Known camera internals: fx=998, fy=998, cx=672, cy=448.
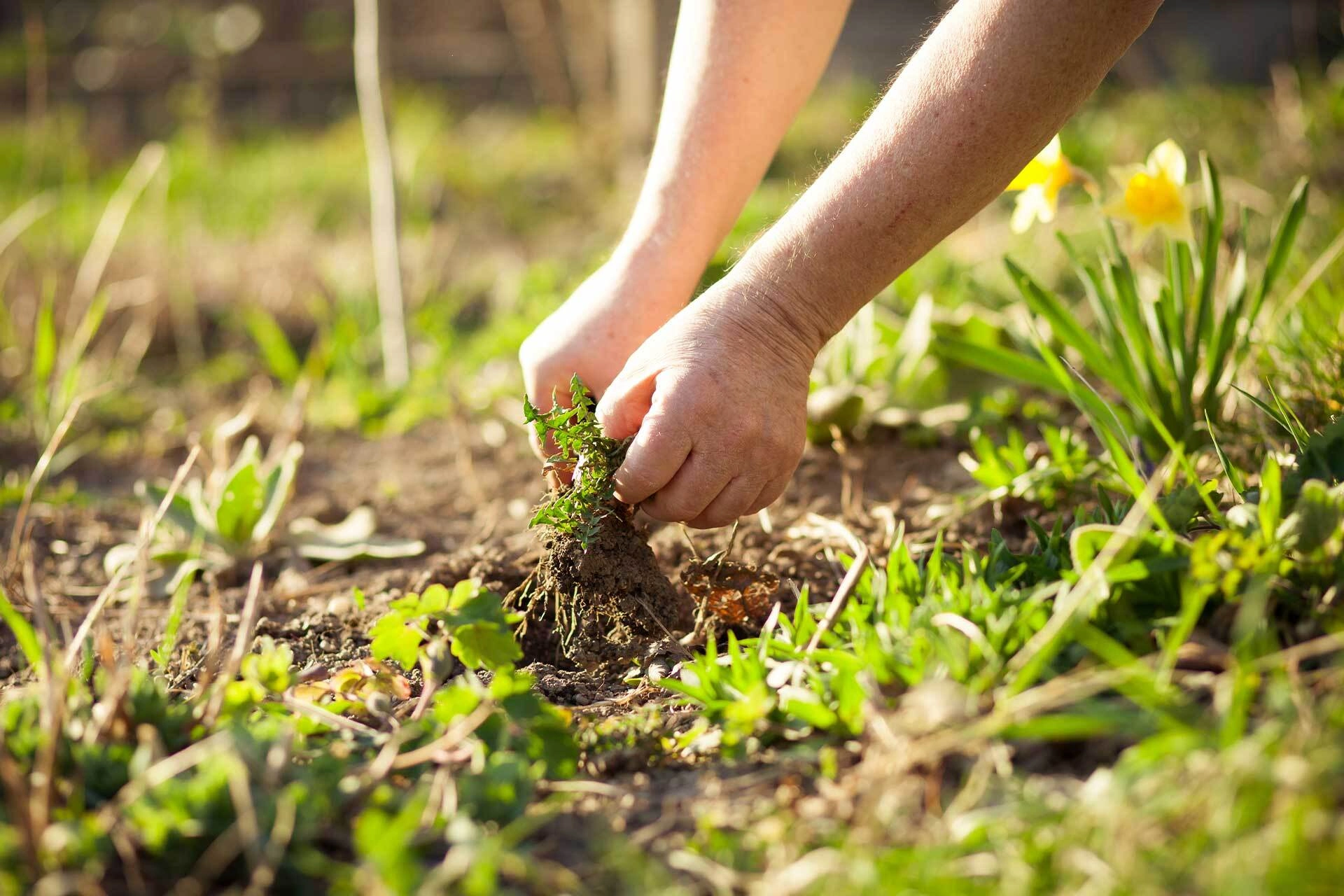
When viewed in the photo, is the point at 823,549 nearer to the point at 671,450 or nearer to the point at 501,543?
the point at 671,450

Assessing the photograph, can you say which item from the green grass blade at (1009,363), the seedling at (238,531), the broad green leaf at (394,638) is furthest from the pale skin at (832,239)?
the seedling at (238,531)

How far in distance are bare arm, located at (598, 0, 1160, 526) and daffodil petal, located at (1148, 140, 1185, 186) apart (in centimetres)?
58

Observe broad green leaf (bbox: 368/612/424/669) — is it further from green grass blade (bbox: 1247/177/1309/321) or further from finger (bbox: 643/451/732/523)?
green grass blade (bbox: 1247/177/1309/321)

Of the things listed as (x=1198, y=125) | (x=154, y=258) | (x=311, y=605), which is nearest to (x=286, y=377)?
(x=311, y=605)

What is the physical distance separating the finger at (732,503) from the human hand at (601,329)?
33 centimetres

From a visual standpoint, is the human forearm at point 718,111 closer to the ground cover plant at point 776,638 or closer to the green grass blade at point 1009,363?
the ground cover plant at point 776,638

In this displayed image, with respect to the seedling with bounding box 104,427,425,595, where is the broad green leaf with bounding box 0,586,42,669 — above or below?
below

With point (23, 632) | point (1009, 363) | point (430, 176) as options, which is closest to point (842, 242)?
point (1009, 363)

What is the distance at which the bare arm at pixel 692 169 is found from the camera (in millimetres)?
1544

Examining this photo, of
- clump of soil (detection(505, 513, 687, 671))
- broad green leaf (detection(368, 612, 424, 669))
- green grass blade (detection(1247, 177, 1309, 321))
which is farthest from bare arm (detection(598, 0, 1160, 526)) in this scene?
green grass blade (detection(1247, 177, 1309, 321))

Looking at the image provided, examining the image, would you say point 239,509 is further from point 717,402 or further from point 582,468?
point 717,402

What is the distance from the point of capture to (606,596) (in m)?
1.43

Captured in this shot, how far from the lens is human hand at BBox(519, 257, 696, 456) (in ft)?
5.07

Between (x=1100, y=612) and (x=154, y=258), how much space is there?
15.6 ft
